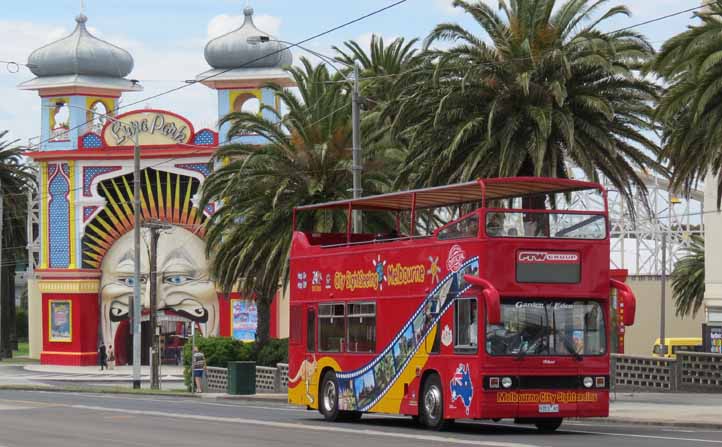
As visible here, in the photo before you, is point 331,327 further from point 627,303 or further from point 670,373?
point 670,373

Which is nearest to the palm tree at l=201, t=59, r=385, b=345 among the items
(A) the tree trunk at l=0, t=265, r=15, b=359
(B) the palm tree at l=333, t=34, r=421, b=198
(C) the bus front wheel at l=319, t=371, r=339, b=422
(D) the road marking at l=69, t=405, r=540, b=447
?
(B) the palm tree at l=333, t=34, r=421, b=198

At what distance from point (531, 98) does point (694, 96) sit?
226 inches

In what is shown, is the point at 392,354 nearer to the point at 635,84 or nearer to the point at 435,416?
the point at 435,416

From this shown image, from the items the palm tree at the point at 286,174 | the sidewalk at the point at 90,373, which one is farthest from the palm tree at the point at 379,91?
the sidewalk at the point at 90,373

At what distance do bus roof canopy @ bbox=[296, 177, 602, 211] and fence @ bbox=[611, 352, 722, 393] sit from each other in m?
12.6

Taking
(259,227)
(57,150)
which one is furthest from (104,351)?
(259,227)

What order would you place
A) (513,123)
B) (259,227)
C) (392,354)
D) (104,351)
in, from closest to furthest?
(392,354) < (513,123) < (259,227) < (104,351)

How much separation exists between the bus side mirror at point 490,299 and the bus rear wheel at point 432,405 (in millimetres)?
1957

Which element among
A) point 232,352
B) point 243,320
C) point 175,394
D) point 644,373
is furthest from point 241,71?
point 644,373

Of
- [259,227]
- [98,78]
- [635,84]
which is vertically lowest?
[259,227]

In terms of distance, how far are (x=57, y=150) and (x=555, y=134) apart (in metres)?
45.3

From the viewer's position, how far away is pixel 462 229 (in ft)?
77.2

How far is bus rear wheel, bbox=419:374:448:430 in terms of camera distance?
2392 centimetres

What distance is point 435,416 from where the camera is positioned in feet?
78.9
